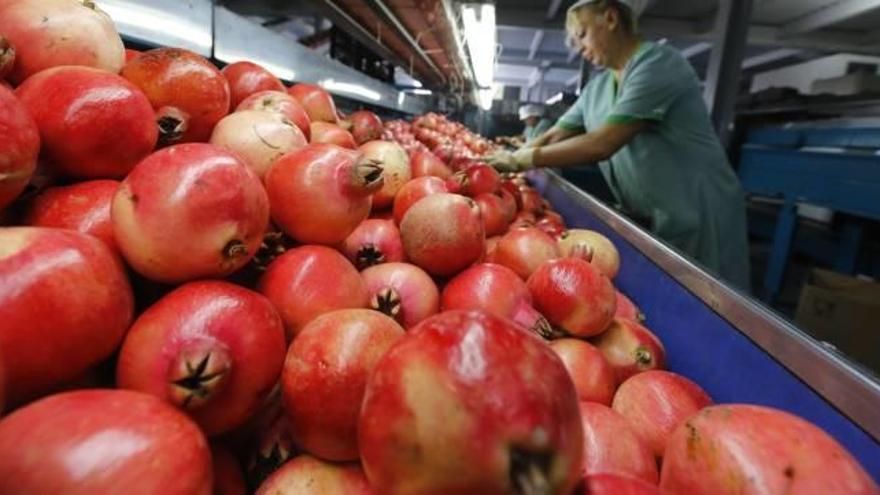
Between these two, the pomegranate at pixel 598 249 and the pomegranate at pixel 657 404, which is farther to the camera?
the pomegranate at pixel 598 249

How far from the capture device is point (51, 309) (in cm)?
50

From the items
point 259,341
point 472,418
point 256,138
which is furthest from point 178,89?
point 472,418

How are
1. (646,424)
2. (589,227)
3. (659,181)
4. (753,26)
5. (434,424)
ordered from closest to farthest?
1. (434,424)
2. (646,424)
3. (589,227)
4. (659,181)
5. (753,26)

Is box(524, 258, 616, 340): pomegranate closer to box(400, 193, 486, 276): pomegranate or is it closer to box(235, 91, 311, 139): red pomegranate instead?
box(400, 193, 486, 276): pomegranate

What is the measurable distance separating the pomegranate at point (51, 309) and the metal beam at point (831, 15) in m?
9.34

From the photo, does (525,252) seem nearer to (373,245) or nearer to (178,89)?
(373,245)

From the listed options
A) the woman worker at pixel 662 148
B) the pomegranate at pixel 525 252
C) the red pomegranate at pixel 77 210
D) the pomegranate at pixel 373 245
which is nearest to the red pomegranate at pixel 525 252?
the pomegranate at pixel 525 252

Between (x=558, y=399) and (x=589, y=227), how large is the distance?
1.93 m

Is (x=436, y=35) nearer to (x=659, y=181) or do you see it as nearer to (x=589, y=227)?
(x=659, y=181)

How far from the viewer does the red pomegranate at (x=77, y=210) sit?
0.65 m

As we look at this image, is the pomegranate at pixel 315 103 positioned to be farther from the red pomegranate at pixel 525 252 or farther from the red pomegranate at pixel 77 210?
the red pomegranate at pixel 77 210

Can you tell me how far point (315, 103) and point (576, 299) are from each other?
1057 millimetres

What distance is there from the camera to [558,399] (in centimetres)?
41

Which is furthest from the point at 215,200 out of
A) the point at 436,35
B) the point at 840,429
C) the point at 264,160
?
the point at 436,35
